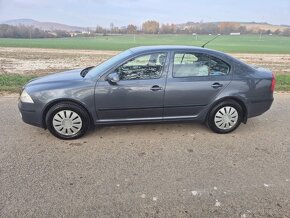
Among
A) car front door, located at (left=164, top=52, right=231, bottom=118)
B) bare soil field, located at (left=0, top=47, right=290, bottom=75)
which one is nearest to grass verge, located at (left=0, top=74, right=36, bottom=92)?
bare soil field, located at (left=0, top=47, right=290, bottom=75)

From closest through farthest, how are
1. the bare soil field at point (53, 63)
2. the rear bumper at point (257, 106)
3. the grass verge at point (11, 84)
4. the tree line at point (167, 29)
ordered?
the rear bumper at point (257, 106)
the grass verge at point (11, 84)
the bare soil field at point (53, 63)
the tree line at point (167, 29)

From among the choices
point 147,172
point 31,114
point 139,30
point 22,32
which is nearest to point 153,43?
point 139,30

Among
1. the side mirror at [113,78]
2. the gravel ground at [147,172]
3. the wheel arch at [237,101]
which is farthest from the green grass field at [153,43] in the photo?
the side mirror at [113,78]

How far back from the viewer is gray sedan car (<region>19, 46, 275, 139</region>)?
4605mm

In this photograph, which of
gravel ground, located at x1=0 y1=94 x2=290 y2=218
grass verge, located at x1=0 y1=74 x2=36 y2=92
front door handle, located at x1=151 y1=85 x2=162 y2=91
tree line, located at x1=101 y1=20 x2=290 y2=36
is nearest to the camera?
gravel ground, located at x1=0 y1=94 x2=290 y2=218

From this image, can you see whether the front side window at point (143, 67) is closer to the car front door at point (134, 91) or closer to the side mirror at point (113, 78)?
the car front door at point (134, 91)

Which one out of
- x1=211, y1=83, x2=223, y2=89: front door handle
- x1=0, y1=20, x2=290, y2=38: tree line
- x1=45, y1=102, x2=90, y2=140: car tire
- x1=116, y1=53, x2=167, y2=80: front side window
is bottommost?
x1=45, y1=102, x2=90, y2=140: car tire

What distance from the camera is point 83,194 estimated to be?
128 inches

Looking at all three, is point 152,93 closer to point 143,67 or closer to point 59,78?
point 143,67

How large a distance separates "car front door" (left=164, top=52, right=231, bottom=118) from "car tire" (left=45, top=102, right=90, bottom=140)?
1.40 metres

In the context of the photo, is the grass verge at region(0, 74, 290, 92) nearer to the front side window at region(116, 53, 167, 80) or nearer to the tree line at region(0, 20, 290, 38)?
the front side window at region(116, 53, 167, 80)

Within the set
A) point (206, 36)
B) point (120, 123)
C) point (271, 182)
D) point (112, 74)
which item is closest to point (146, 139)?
point (120, 123)

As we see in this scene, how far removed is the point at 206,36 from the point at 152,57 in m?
63.0

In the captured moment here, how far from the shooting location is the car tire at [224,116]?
5.02m
